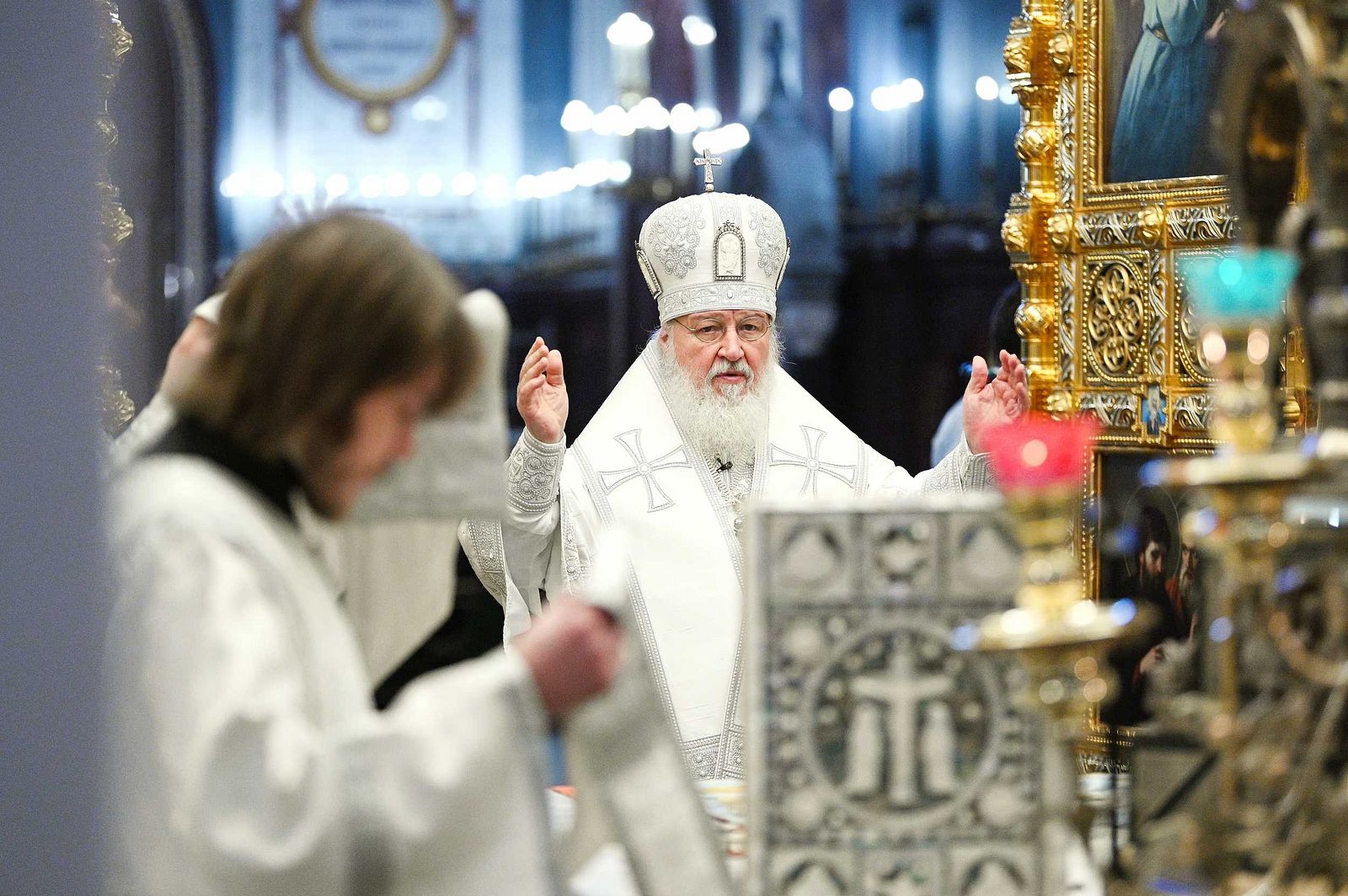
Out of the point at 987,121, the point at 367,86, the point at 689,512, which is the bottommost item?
the point at 689,512

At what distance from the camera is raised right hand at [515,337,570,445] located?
15.1 ft

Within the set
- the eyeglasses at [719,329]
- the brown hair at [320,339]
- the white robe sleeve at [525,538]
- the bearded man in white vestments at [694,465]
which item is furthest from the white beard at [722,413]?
the brown hair at [320,339]

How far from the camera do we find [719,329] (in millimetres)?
5016

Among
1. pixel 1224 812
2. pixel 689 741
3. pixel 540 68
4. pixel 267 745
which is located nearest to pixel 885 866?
pixel 1224 812

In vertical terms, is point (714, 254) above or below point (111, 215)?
below

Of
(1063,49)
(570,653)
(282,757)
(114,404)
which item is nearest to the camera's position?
(282,757)

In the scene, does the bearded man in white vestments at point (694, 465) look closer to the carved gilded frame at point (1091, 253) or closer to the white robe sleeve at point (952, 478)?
the white robe sleeve at point (952, 478)

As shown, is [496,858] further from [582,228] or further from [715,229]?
[582,228]

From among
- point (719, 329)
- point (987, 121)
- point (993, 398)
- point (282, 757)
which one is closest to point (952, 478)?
point (993, 398)

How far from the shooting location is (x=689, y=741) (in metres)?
4.51

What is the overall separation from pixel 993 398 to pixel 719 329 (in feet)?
2.72

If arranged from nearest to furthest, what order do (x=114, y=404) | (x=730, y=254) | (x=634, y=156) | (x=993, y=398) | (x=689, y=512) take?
1. (x=993, y=398)
2. (x=689, y=512)
3. (x=114, y=404)
4. (x=730, y=254)
5. (x=634, y=156)

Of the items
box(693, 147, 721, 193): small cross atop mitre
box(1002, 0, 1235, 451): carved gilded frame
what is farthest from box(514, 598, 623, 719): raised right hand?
box(693, 147, 721, 193): small cross atop mitre

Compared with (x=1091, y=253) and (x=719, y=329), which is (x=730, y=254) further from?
(x=1091, y=253)
